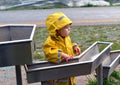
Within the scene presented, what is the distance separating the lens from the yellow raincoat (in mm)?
3379

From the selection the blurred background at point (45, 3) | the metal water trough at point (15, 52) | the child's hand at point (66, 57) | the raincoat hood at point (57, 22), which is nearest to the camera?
the metal water trough at point (15, 52)

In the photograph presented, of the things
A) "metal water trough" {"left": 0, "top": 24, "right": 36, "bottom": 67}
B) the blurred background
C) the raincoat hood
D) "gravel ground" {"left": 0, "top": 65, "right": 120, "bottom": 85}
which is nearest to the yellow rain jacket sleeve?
the raincoat hood

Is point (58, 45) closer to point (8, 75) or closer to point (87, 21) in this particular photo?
point (8, 75)

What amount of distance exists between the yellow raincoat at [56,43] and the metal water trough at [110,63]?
0.45 m

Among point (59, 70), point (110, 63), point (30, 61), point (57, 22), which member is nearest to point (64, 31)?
point (57, 22)

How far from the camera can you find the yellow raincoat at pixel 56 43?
3379mm

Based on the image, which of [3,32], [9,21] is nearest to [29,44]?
[3,32]

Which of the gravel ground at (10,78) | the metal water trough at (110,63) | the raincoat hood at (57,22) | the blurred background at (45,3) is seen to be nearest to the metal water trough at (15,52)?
the raincoat hood at (57,22)

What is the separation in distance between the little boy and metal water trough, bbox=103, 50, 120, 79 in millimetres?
424

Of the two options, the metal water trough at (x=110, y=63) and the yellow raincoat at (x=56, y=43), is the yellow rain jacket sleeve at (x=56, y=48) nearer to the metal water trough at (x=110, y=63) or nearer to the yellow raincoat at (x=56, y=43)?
the yellow raincoat at (x=56, y=43)

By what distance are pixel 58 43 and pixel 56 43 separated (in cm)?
2

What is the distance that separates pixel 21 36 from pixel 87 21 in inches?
271

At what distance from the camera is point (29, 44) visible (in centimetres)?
293

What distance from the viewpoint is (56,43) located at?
3529mm
